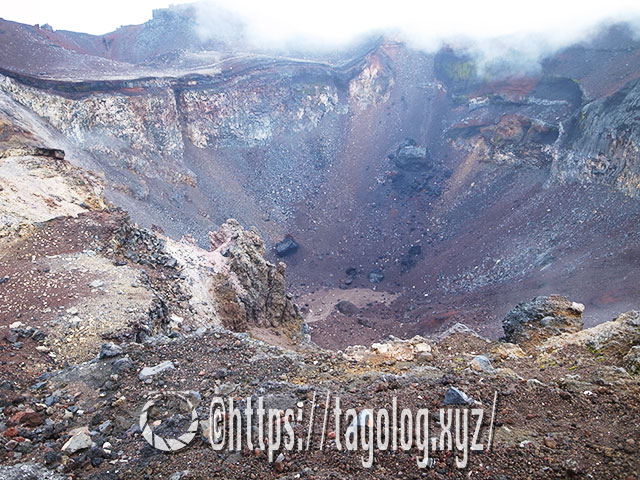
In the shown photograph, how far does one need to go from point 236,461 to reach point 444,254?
1260 inches

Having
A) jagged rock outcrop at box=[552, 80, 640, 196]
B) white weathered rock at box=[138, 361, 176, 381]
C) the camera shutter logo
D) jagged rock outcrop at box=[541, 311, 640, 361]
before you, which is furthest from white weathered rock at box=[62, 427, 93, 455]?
jagged rock outcrop at box=[552, 80, 640, 196]

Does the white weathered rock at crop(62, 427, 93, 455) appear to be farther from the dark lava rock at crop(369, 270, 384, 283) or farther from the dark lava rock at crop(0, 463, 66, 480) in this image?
the dark lava rock at crop(369, 270, 384, 283)

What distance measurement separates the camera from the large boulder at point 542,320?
13766 mm

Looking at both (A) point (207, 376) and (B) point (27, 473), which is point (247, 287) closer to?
(A) point (207, 376)

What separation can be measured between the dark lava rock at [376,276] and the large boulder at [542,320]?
20245mm

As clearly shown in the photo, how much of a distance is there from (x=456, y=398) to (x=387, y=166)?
40.0 metres

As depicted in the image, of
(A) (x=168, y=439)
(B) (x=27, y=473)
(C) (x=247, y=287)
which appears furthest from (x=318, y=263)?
(B) (x=27, y=473)

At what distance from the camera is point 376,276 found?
36.0 m

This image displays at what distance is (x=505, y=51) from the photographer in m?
41.7

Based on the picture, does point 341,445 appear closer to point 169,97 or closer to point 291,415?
point 291,415

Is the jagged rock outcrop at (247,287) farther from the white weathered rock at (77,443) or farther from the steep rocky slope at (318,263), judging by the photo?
the white weathered rock at (77,443)

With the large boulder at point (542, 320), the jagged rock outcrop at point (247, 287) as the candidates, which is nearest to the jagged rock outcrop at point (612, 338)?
the large boulder at point (542, 320)

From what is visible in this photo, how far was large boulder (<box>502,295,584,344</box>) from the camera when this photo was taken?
13.8 meters

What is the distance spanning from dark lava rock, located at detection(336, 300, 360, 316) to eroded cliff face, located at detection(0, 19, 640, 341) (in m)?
1.20
